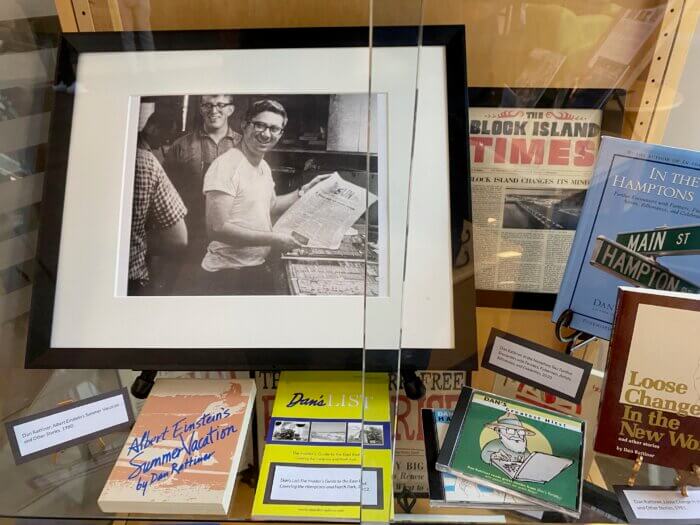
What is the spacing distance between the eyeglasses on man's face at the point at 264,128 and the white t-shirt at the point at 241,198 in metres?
0.04

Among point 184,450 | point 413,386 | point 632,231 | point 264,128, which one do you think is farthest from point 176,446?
point 632,231

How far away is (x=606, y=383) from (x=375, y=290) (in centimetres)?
29

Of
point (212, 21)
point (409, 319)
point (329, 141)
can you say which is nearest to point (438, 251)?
point (409, 319)

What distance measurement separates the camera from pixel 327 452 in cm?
64

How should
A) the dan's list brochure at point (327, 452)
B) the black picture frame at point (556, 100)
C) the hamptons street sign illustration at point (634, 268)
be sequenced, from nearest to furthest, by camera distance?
the dan's list brochure at point (327, 452) < the hamptons street sign illustration at point (634, 268) < the black picture frame at point (556, 100)

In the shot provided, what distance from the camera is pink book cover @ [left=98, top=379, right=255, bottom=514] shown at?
1.95 ft

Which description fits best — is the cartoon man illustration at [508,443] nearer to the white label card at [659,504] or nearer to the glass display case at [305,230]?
the glass display case at [305,230]

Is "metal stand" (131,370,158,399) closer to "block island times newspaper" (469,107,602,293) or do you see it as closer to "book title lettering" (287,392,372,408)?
"book title lettering" (287,392,372,408)

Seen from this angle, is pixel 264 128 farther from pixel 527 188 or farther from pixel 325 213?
pixel 527 188

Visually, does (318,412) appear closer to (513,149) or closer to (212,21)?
(513,149)

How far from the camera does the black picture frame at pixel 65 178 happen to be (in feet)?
2.31

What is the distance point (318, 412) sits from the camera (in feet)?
2.28
